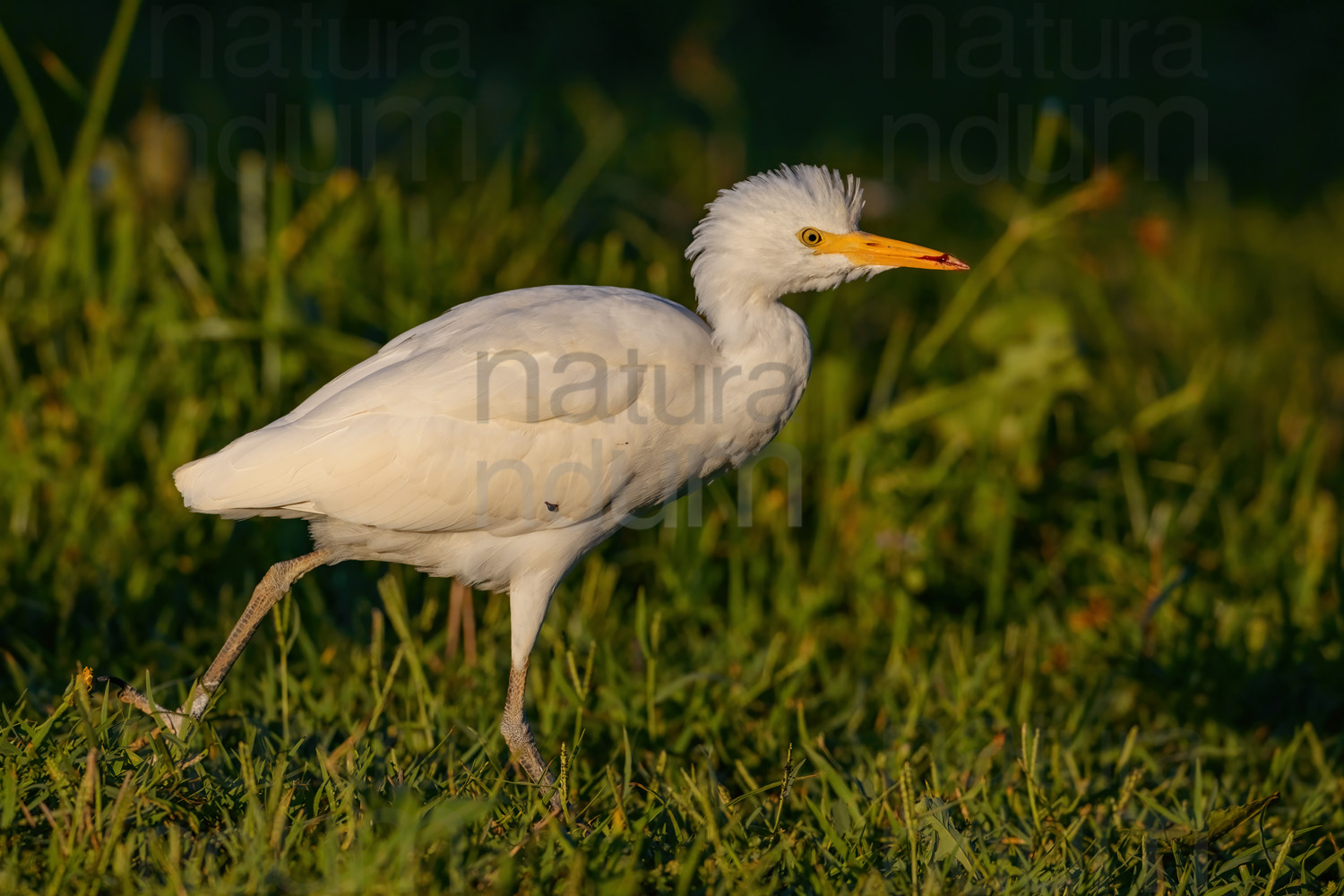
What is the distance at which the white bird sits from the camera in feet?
10.8

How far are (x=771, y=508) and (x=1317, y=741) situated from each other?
193 cm

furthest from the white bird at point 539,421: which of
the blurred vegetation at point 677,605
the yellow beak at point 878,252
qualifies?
the blurred vegetation at point 677,605

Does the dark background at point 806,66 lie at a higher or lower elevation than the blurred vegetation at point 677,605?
higher

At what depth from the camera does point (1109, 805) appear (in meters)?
3.45

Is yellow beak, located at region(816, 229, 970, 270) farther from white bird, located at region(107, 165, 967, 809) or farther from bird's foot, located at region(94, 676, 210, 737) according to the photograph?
bird's foot, located at region(94, 676, 210, 737)

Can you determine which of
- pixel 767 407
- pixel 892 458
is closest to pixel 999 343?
pixel 892 458

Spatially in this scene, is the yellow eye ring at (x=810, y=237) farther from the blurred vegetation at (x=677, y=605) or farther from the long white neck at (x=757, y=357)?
the blurred vegetation at (x=677, y=605)

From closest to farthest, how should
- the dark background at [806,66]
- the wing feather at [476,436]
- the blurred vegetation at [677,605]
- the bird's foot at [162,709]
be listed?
the blurred vegetation at [677,605]
the bird's foot at [162,709]
the wing feather at [476,436]
the dark background at [806,66]

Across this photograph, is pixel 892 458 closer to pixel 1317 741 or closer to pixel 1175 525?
pixel 1175 525

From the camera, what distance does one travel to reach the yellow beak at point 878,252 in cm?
346

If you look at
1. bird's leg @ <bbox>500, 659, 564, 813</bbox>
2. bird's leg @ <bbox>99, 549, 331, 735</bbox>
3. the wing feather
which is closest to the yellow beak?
the wing feather

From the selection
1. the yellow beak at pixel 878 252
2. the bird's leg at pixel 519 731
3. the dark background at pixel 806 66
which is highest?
the dark background at pixel 806 66

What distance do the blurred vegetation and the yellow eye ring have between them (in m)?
1.21

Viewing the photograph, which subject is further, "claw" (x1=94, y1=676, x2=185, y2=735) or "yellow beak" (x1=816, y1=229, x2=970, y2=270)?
"yellow beak" (x1=816, y1=229, x2=970, y2=270)
